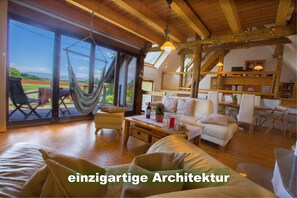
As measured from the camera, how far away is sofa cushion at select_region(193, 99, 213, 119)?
320 centimetres

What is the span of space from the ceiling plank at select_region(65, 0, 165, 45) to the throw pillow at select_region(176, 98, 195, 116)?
2.01 m

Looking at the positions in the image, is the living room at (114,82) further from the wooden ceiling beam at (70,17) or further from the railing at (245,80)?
the railing at (245,80)

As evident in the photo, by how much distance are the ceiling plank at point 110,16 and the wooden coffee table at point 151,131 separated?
2.15m

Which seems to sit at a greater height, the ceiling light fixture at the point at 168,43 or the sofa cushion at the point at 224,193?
the ceiling light fixture at the point at 168,43

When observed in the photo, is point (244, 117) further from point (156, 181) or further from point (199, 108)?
point (156, 181)

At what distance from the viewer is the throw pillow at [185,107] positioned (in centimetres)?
334

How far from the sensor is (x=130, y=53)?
15.7ft

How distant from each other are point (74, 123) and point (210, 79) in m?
6.79

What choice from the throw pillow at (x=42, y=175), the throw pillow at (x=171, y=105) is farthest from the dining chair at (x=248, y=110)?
the throw pillow at (x=42, y=175)

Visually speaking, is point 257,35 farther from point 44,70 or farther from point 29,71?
point 29,71

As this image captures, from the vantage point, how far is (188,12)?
9.06 feet

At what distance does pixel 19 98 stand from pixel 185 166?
344cm

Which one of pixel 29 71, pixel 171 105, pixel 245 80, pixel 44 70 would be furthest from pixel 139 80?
pixel 245 80

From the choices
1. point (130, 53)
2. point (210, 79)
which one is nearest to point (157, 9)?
point (130, 53)
